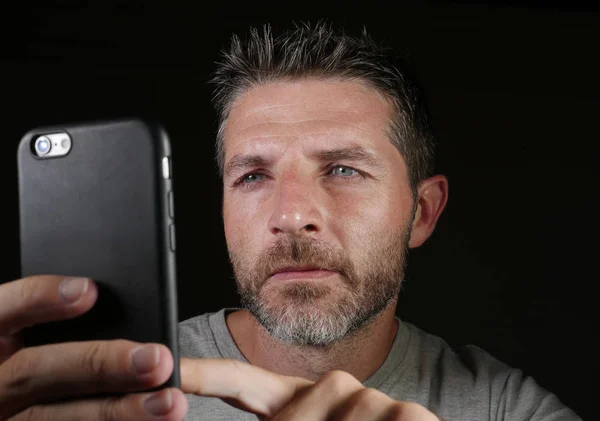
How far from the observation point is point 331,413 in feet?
3.70

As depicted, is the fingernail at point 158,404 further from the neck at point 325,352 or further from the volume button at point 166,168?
the neck at point 325,352

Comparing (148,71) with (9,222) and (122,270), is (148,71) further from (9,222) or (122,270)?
(122,270)

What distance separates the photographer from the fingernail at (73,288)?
93 centimetres

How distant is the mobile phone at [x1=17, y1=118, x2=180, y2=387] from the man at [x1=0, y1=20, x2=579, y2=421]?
0.58m

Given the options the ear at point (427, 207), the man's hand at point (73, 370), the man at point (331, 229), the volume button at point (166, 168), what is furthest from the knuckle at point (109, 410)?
the ear at point (427, 207)

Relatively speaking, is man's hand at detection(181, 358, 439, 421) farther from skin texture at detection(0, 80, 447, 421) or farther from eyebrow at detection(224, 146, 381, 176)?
eyebrow at detection(224, 146, 381, 176)

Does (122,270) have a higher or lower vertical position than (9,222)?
higher

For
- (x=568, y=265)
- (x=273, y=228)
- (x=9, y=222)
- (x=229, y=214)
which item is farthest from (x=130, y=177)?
(x=568, y=265)

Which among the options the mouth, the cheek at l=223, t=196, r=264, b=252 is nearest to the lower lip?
the mouth

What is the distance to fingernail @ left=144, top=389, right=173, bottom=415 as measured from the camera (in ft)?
2.99

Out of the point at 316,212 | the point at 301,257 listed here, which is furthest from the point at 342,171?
the point at 301,257

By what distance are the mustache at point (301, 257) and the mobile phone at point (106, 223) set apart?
25.9 inches

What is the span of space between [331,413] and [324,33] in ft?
4.22

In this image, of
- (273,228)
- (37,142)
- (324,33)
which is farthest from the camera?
(324,33)
